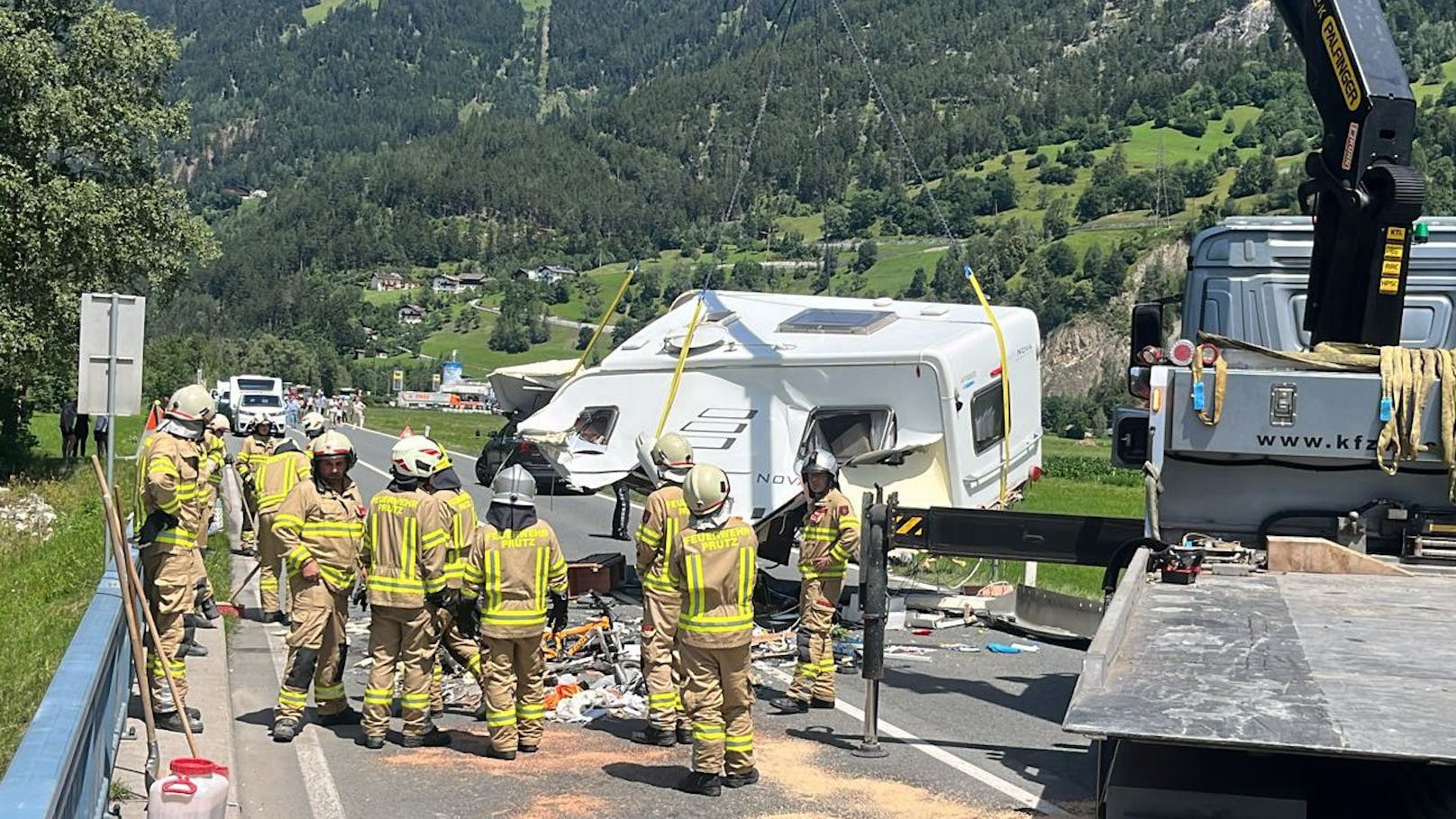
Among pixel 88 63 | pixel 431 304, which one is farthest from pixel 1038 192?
pixel 88 63

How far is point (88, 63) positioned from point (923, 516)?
2569cm

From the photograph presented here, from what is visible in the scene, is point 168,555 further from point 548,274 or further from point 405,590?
point 548,274

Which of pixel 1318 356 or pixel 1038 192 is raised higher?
pixel 1038 192

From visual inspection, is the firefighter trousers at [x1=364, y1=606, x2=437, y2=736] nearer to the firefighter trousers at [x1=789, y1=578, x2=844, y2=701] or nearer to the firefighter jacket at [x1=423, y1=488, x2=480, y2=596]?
the firefighter jacket at [x1=423, y1=488, x2=480, y2=596]

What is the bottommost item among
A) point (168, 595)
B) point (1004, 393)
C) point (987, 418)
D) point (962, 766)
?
point (962, 766)

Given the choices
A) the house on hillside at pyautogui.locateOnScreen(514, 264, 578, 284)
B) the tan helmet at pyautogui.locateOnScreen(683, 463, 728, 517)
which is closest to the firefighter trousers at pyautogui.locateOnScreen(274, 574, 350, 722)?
the tan helmet at pyautogui.locateOnScreen(683, 463, 728, 517)

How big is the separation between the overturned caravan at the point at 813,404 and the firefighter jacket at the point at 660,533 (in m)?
4.39

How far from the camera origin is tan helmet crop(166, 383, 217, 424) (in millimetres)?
10547

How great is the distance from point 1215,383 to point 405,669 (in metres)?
5.07

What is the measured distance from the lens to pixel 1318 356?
389 inches

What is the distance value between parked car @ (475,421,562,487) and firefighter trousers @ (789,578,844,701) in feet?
18.1

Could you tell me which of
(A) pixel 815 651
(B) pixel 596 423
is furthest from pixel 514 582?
(B) pixel 596 423

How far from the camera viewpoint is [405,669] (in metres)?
9.92

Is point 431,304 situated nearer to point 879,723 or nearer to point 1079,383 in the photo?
point 1079,383
